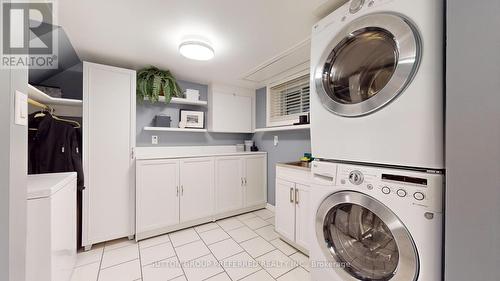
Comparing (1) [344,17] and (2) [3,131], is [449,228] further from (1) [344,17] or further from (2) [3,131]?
(2) [3,131]

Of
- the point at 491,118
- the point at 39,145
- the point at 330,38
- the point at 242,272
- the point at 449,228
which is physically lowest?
the point at 242,272

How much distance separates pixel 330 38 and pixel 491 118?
843 millimetres

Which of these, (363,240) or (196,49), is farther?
(196,49)

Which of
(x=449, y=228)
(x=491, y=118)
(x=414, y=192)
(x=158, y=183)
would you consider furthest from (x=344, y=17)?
(x=158, y=183)

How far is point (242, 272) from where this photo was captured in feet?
5.29

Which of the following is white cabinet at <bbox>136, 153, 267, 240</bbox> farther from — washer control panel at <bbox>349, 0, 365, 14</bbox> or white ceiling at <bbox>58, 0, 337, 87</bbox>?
washer control panel at <bbox>349, 0, 365, 14</bbox>

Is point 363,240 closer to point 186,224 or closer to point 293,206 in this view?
point 293,206

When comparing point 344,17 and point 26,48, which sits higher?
point 344,17

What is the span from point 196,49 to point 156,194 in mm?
1731

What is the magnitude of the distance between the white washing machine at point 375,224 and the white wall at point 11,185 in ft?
4.70

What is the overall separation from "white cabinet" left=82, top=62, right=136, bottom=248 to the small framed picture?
2.40 feet

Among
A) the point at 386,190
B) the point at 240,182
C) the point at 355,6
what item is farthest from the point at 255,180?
the point at 355,6

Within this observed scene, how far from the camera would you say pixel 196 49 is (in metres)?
1.74

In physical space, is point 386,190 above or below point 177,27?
below
